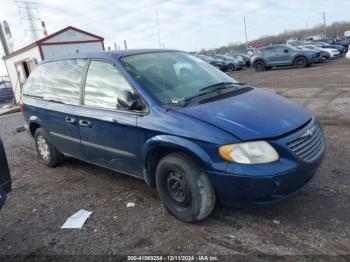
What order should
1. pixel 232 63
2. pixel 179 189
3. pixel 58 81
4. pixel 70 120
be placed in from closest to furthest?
pixel 179 189
pixel 70 120
pixel 58 81
pixel 232 63

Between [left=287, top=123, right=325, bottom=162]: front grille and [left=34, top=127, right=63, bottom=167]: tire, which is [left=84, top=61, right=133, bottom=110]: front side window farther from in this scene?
[left=287, top=123, right=325, bottom=162]: front grille

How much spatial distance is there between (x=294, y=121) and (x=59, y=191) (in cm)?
323

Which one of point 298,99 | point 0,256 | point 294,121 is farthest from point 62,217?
point 298,99

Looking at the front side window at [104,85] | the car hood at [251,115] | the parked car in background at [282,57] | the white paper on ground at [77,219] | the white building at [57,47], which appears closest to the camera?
the car hood at [251,115]

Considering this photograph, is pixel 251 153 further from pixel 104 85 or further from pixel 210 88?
pixel 104 85

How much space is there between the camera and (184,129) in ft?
10.0

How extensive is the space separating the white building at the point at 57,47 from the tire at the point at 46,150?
1210cm

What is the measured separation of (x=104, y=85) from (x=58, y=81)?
121cm

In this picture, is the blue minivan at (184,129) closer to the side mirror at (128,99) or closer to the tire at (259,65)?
the side mirror at (128,99)

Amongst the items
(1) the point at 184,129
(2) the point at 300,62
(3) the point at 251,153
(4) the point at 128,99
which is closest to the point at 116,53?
(4) the point at 128,99

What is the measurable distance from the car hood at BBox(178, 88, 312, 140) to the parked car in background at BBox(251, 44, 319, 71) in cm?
1881

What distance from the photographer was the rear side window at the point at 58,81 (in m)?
4.36

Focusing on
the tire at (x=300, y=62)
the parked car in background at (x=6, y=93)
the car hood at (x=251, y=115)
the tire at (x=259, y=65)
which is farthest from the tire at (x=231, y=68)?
the car hood at (x=251, y=115)

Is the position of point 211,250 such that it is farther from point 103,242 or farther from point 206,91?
point 206,91
